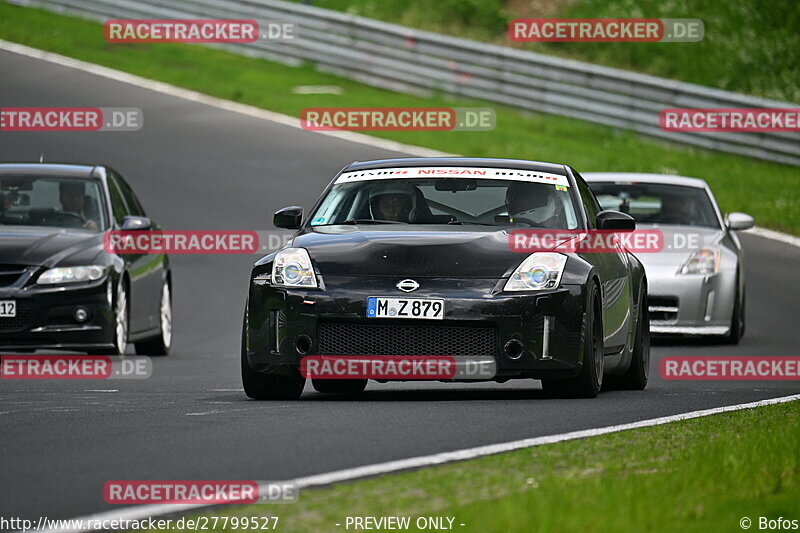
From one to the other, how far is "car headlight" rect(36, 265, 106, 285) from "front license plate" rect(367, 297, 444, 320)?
4926 millimetres

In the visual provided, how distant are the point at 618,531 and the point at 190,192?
61.9ft

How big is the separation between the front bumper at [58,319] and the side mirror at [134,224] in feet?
1.92

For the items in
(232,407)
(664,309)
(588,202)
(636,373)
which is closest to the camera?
(232,407)

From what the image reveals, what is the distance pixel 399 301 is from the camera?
10031mm

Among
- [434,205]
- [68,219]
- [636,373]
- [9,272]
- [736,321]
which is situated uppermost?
[434,205]

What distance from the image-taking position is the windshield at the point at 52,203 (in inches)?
595

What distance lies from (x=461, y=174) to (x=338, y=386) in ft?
5.03

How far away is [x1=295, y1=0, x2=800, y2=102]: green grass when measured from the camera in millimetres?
32562

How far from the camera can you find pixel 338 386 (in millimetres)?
11617

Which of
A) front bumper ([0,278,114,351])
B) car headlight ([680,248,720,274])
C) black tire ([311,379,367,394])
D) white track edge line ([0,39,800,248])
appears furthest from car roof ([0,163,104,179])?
white track edge line ([0,39,800,248])
